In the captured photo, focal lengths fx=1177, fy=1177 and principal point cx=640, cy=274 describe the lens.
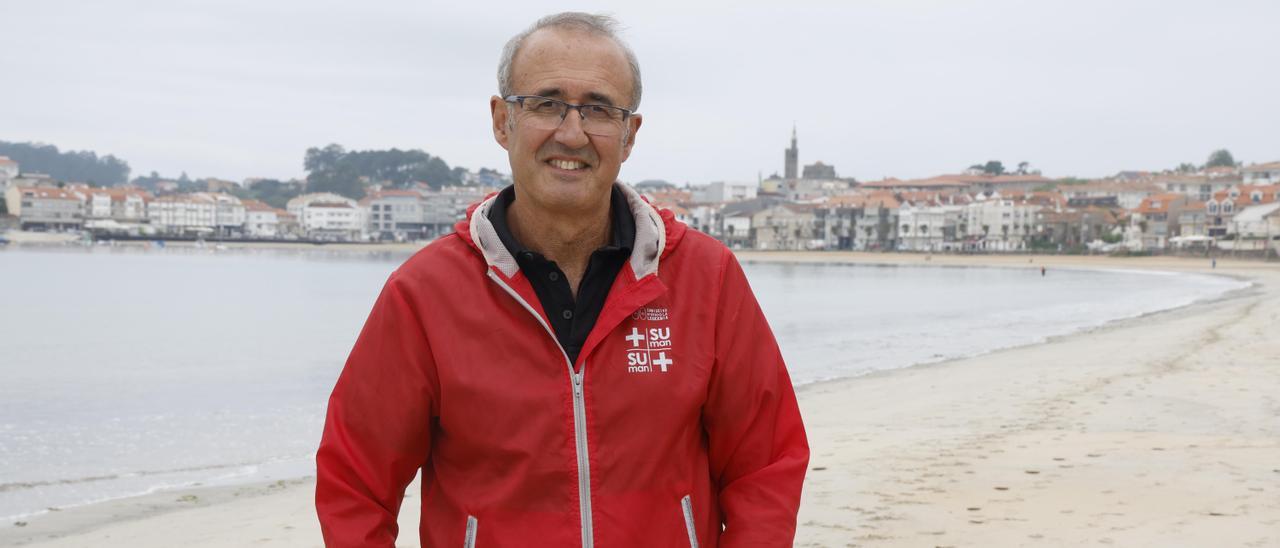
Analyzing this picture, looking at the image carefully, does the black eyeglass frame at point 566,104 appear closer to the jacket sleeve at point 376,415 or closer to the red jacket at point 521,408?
the red jacket at point 521,408

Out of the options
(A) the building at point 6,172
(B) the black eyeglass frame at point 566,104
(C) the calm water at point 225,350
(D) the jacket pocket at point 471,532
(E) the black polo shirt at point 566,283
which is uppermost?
(A) the building at point 6,172

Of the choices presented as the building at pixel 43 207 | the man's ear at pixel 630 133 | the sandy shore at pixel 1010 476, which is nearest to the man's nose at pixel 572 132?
the man's ear at pixel 630 133

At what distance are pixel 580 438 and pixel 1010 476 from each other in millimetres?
5076

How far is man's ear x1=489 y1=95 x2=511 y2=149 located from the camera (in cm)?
208

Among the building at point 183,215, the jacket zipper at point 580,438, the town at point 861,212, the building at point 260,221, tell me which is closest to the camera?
the jacket zipper at point 580,438

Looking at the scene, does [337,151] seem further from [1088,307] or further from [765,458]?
[765,458]

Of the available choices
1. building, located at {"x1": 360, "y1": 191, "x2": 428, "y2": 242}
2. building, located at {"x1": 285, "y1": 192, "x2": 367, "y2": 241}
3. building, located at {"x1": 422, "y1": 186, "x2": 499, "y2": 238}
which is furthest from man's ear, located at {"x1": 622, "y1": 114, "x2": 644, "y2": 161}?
building, located at {"x1": 360, "y1": 191, "x2": 428, "y2": 242}

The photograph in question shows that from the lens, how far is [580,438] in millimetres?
1914

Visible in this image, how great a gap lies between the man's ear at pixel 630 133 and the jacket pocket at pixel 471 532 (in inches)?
26.4

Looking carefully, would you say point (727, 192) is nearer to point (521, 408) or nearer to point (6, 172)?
point (6, 172)

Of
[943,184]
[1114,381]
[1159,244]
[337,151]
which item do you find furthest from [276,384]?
[337,151]

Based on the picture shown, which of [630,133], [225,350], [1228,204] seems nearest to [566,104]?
[630,133]

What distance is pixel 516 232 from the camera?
6.94 ft

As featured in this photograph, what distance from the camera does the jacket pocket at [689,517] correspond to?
79.0 inches
